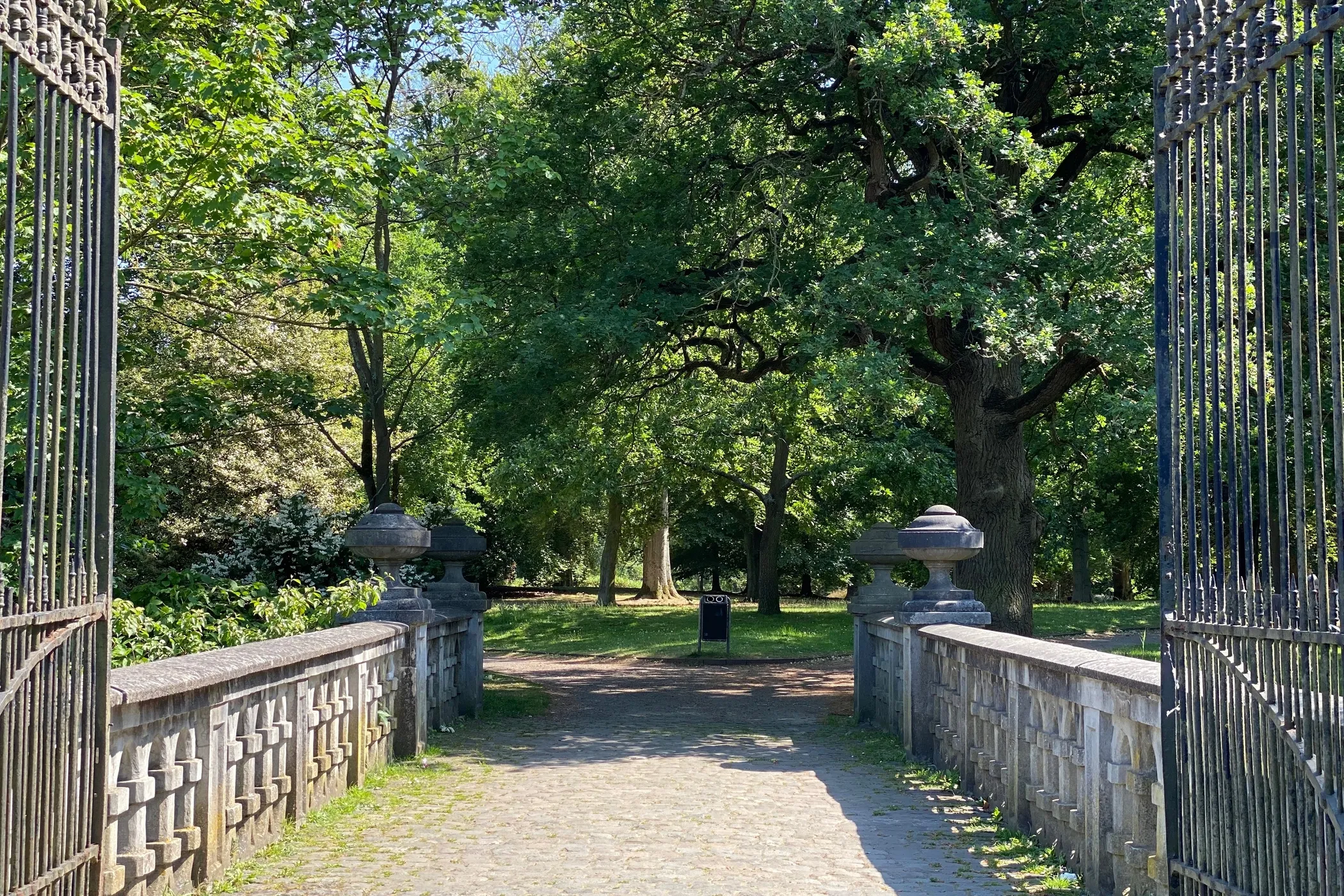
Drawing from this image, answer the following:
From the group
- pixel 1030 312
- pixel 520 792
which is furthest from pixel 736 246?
pixel 520 792

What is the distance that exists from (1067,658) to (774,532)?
25459mm

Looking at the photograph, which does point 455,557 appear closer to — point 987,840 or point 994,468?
point 994,468

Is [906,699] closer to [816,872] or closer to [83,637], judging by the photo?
[816,872]

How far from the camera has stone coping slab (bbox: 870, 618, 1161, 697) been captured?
5.65 m

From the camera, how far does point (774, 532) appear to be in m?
32.3

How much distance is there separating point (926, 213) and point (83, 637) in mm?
11804

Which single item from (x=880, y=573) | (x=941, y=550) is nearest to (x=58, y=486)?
(x=941, y=550)

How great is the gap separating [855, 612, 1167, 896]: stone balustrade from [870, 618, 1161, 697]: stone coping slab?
0.04ft

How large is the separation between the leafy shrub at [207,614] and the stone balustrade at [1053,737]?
451 centimetres

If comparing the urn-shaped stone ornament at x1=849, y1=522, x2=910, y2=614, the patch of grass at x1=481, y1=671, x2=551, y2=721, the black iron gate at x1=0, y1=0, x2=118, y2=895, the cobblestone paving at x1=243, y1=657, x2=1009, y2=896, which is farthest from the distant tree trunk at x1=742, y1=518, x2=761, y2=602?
the black iron gate at x1=0, y1=0, x2=118, y2=895

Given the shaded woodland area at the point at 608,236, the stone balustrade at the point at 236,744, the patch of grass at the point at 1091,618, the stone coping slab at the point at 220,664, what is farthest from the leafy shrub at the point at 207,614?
the patch of grass at the point at 1091,618

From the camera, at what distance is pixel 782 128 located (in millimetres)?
18750

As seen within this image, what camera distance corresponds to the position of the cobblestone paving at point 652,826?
21.5 feet

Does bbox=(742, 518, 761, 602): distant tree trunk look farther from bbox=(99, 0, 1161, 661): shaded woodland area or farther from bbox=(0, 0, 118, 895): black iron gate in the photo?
bbox=(0, 0, 118, 895): black iron gate
